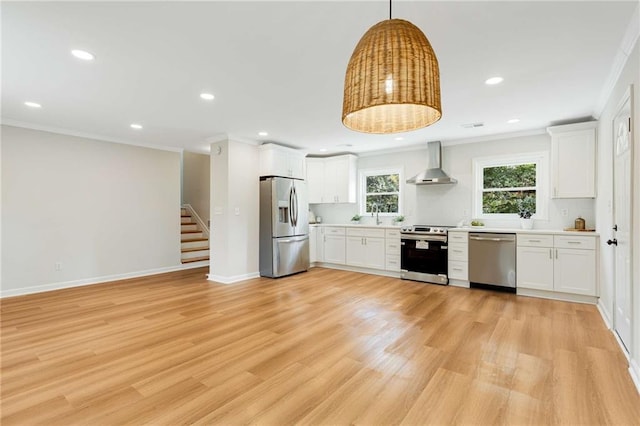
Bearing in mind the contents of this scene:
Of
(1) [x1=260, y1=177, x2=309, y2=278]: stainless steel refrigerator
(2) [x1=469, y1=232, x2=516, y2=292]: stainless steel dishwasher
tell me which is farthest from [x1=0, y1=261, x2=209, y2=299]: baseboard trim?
(2) [x1=469, y1=232, x2=516, y2=292]: stainless steel dishwasher

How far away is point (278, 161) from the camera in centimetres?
571

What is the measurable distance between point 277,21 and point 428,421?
8.93 feet

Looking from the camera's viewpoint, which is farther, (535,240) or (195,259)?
(195,259)

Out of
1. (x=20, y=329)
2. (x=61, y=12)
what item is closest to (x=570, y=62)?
(x=61, y=12)

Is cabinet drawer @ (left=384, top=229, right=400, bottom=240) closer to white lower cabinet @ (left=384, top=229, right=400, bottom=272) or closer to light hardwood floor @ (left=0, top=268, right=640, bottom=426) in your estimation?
white lower cabinet @ (left=384, top=229, right=400, bottom=272)

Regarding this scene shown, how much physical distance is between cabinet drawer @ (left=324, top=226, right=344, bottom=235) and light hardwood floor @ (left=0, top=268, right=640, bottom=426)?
2257mm

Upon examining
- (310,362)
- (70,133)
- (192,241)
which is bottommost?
(310,362)

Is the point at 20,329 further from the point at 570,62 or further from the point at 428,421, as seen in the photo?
the point at 570,62

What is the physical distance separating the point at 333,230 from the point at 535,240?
3.51 m

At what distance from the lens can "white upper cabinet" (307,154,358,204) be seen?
657 centimetres

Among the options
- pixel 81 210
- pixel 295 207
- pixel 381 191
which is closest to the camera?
pixel 81 210

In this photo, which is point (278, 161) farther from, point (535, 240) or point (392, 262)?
point (535, 240)

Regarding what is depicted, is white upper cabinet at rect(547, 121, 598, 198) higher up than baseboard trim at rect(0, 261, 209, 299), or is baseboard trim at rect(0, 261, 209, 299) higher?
white upper cabinet at rect(547, 121, 598, 198)

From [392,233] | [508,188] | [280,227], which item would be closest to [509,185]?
[508,188]
